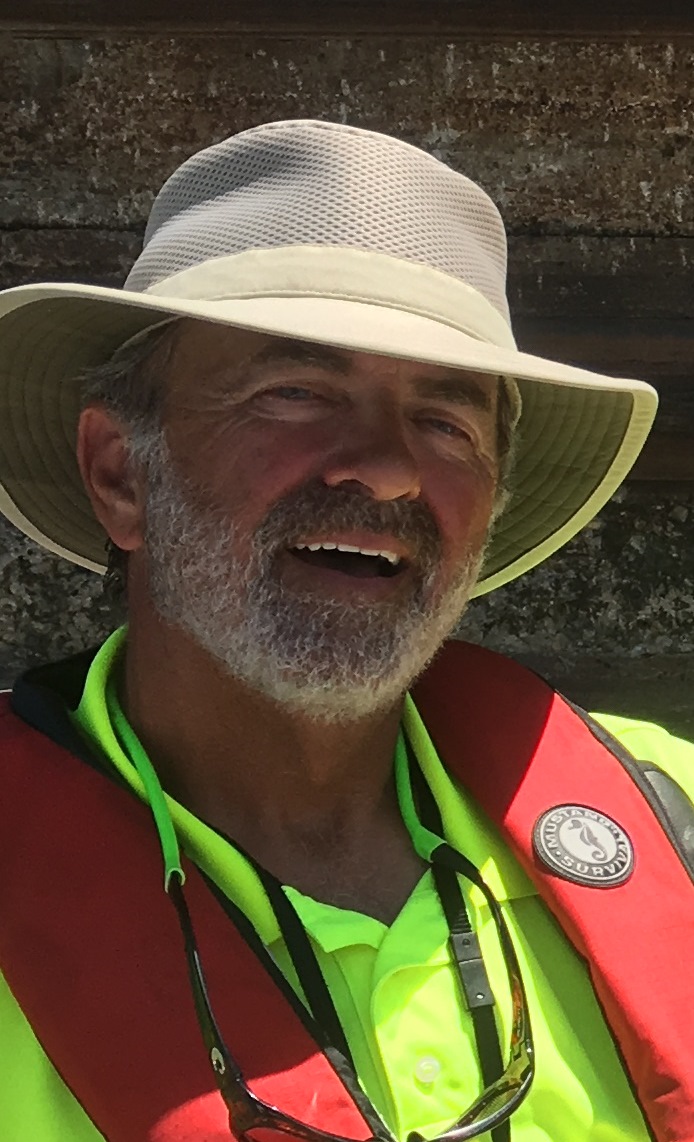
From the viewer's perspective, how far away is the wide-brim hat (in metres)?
0.93

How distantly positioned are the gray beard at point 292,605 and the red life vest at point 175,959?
6.4 inches

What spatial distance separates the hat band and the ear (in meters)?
0.19

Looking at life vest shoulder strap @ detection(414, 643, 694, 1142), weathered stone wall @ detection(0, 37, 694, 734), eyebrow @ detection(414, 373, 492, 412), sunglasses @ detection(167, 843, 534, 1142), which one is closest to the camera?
sunglasses @ detection(167, 843, 534, 1142)

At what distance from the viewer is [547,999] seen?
0.99 metres

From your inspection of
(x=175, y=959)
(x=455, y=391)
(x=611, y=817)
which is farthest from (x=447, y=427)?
(x=175, y=959)

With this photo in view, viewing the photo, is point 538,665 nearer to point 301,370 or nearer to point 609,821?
point 609,821

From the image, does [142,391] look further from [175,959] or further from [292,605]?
[175,959]

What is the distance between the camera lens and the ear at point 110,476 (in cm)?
111

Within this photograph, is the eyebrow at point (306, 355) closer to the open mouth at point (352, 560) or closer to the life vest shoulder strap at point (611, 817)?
the open mouth at point (352, 560)

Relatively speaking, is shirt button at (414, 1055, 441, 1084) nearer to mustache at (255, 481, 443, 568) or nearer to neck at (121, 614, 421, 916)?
neck at (121, 614, 421, 916)

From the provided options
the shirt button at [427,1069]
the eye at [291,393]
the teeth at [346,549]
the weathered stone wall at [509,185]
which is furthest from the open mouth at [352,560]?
the weathered stone wall at [509,185]

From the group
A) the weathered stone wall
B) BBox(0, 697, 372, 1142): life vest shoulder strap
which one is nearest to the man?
BBox(0, 697, 372, 1142): life vest shoulder strap

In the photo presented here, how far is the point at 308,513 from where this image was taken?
3.19 feet

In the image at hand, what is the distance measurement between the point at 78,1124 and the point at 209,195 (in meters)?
0.80
